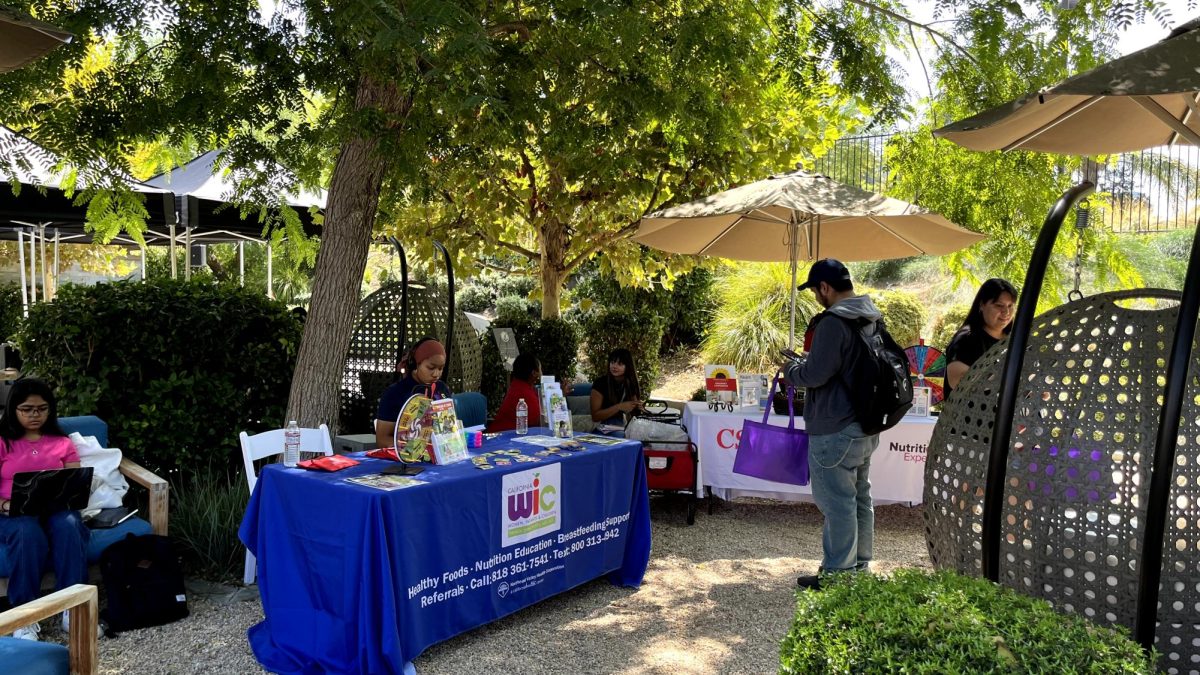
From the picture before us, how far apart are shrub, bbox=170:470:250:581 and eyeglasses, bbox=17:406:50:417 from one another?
965mm

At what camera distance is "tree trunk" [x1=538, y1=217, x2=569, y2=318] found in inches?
416

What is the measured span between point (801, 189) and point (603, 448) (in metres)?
2.59

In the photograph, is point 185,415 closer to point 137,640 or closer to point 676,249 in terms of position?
point 137,640

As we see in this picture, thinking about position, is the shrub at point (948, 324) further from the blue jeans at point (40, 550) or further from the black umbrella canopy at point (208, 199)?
the blue jeans at point (40, 550)

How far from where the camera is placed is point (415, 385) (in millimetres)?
5480

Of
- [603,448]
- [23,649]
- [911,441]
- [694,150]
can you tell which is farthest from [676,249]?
[23,649]

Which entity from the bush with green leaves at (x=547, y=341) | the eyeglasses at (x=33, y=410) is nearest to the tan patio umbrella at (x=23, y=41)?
the eyeglasses at (x=33, y=410)

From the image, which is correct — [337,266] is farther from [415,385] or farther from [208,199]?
[208,199]

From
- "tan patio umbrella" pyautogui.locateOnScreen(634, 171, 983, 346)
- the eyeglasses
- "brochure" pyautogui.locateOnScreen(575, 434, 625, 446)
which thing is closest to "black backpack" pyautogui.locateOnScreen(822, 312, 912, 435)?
"brochure" pyautogui.locateOnScreen(575, 434, 625, 446)

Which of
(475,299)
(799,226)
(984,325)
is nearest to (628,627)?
(984,325)

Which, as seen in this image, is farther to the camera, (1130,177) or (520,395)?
(1130,177)

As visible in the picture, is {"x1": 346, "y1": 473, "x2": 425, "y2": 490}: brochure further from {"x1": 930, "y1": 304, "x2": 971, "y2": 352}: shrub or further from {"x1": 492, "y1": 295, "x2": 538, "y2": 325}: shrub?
{"x1": 492, "y1": 295, "x2": 538, "y2": 325}: shrub

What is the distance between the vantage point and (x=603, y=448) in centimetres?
515

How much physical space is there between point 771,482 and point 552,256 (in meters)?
5.11
